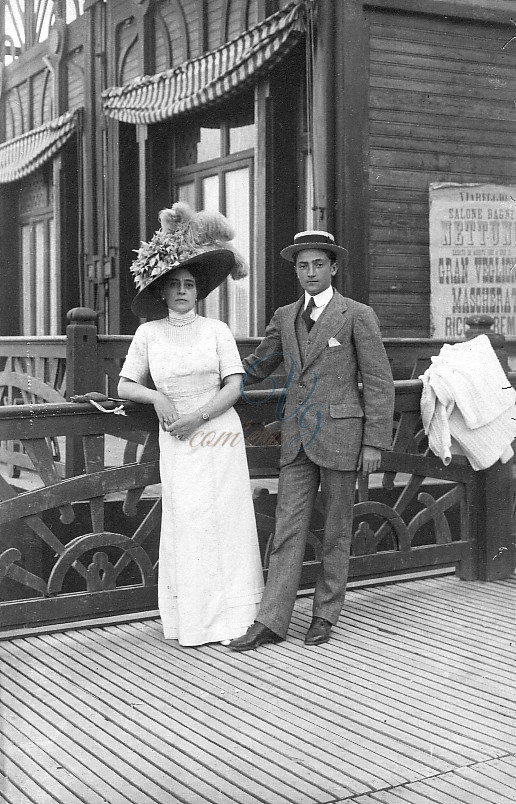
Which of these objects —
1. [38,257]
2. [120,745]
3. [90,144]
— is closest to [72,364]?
[120,745]

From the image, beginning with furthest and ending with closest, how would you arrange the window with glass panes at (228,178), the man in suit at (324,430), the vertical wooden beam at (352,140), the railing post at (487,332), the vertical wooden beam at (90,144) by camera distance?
the vertical wooden beam at (90,144), the window with glass panes at (228,178), the vertical wooden beam at (352,140), the railing post at (487,332), the man in suit at (324,430)

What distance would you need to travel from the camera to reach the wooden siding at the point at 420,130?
8781 mm

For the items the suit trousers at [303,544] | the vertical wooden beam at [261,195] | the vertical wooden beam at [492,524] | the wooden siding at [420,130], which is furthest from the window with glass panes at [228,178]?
the suit trousers at [303,544]

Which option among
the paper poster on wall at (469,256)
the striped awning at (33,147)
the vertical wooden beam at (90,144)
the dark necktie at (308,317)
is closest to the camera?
the dark necktie at (308,317)

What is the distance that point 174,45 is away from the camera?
11.0 metres

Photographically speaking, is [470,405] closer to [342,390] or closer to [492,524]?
[492,524]

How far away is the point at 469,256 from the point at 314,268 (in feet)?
14.4

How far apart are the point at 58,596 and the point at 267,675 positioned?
1.19 meters

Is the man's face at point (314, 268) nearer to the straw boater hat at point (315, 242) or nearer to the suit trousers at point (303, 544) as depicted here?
the straw boater hat at point (315, 242)

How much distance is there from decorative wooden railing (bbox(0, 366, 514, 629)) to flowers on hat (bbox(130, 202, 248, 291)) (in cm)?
70

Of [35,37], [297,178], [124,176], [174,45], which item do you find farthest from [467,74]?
[35,37]

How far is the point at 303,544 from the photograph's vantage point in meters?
5.11

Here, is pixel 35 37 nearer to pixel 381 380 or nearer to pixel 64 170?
pixel 64 170

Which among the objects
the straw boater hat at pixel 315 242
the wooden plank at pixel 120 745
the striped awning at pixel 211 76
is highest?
the striped awning at pixel 211 76
